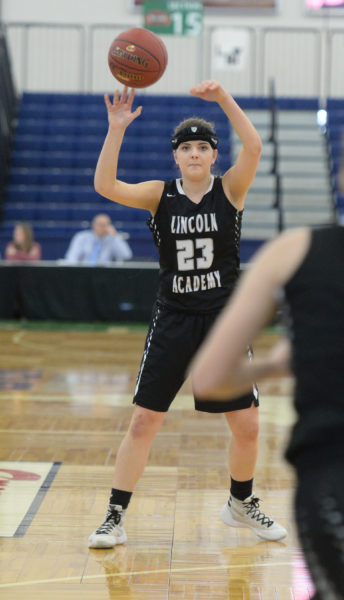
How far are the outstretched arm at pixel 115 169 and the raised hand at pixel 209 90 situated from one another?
1.08 feet

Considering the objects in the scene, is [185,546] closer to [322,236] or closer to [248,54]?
[322,236]

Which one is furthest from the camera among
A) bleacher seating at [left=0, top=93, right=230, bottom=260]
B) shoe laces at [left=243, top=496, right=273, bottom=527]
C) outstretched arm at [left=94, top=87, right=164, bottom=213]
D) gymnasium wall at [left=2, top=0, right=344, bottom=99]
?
gymnasium wall at [left=2, top=0, right=344, bottom=99]

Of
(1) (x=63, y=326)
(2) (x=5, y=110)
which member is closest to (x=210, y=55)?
(2) (x=5, y=110)

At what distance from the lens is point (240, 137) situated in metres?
3.20

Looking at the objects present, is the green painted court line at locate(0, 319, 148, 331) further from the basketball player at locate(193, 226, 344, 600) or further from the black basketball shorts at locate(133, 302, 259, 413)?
the basketball player at locate(193, 226, 344, 600)

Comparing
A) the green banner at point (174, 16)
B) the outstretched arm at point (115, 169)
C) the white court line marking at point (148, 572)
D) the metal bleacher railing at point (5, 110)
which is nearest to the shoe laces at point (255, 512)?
the white court line marking at point (148, 572)

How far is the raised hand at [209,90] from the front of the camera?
2.98 metres

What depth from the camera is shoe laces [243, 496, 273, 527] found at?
12.2 ft

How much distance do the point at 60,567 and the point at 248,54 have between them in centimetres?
1587

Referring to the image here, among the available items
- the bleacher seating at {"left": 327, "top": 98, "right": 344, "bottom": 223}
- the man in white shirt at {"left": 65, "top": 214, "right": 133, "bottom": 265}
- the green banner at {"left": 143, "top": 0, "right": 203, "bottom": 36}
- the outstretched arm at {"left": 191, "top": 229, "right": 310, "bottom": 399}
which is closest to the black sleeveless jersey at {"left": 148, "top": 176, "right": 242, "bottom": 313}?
the outstretched arm at {"left": 191, "top": 229, "right": 310, "bottom": 399}

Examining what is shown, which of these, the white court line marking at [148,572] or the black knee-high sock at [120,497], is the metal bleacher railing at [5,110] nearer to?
the black knee-high sock at [120,497]

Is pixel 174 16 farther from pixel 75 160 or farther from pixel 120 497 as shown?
pixel 120 497

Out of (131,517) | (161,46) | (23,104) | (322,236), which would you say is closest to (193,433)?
(131,517)

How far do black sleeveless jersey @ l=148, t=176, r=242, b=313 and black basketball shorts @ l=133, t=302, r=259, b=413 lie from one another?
54mm
